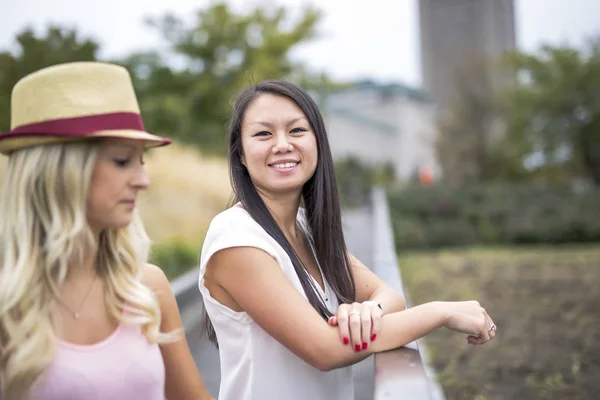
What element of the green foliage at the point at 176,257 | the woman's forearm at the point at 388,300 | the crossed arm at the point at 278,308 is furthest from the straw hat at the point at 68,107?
the green foliage at the point at 176,257

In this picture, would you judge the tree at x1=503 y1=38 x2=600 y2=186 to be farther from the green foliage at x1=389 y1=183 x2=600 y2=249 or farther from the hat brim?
the hat brim

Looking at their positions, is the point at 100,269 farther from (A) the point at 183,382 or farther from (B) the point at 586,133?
(B) the point at 586,133

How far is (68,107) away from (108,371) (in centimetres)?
62

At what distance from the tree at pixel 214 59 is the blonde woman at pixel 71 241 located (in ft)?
65.4

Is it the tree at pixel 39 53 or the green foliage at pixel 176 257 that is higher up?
the tree at pixel 39 53

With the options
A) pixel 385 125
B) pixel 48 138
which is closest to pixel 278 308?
pixel 48 138

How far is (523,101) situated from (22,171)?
103ft

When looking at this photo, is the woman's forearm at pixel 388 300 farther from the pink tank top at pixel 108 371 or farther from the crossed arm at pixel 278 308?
the pink tank top at pixel 108 371

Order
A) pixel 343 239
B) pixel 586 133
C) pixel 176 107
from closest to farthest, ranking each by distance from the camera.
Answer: pixel 343 239, pixel 176 107, pixel 586 133

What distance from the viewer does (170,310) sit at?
6.60ft

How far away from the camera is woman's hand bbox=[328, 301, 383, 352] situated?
7.10 ft

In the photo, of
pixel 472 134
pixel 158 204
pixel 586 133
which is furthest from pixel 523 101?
pixel 158 204

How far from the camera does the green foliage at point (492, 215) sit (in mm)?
22562

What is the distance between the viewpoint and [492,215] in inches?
945
